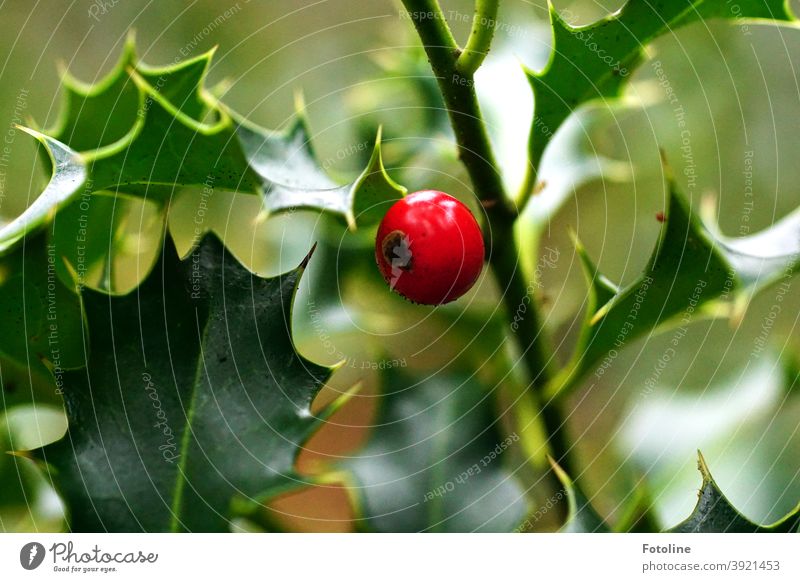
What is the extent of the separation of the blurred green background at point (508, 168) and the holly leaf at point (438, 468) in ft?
0.05

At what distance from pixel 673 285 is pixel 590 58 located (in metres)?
0.16

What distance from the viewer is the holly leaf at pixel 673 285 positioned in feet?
1.53

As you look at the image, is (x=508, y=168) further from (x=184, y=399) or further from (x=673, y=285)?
(x=184, y=399)

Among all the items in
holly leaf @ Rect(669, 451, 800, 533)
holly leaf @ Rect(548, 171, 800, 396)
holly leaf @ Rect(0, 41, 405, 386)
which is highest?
holly leaf @ Rect(0, 41, 405, 386)

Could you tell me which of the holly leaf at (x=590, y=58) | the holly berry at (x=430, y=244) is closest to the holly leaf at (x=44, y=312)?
the holly berry at (x=430, y=244)

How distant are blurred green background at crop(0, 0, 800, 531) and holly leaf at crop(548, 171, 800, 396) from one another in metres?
0.07

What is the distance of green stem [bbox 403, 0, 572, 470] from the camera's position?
446mm

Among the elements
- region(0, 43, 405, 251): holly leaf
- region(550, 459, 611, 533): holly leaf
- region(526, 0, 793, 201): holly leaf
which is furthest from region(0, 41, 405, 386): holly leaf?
region(550, 459, 611, 533): holly leaf

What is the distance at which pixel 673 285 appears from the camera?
1.58 feet

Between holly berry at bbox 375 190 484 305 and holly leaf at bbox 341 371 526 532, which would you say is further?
holly leaf at bbox 341 371 526 532

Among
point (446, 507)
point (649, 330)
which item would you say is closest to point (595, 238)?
point (649, 330)

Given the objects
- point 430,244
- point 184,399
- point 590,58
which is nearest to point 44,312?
point 184,399

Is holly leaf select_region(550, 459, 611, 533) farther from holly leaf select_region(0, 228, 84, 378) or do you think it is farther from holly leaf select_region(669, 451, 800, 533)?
holly leaf select_region(0, 228, 84, 378)
